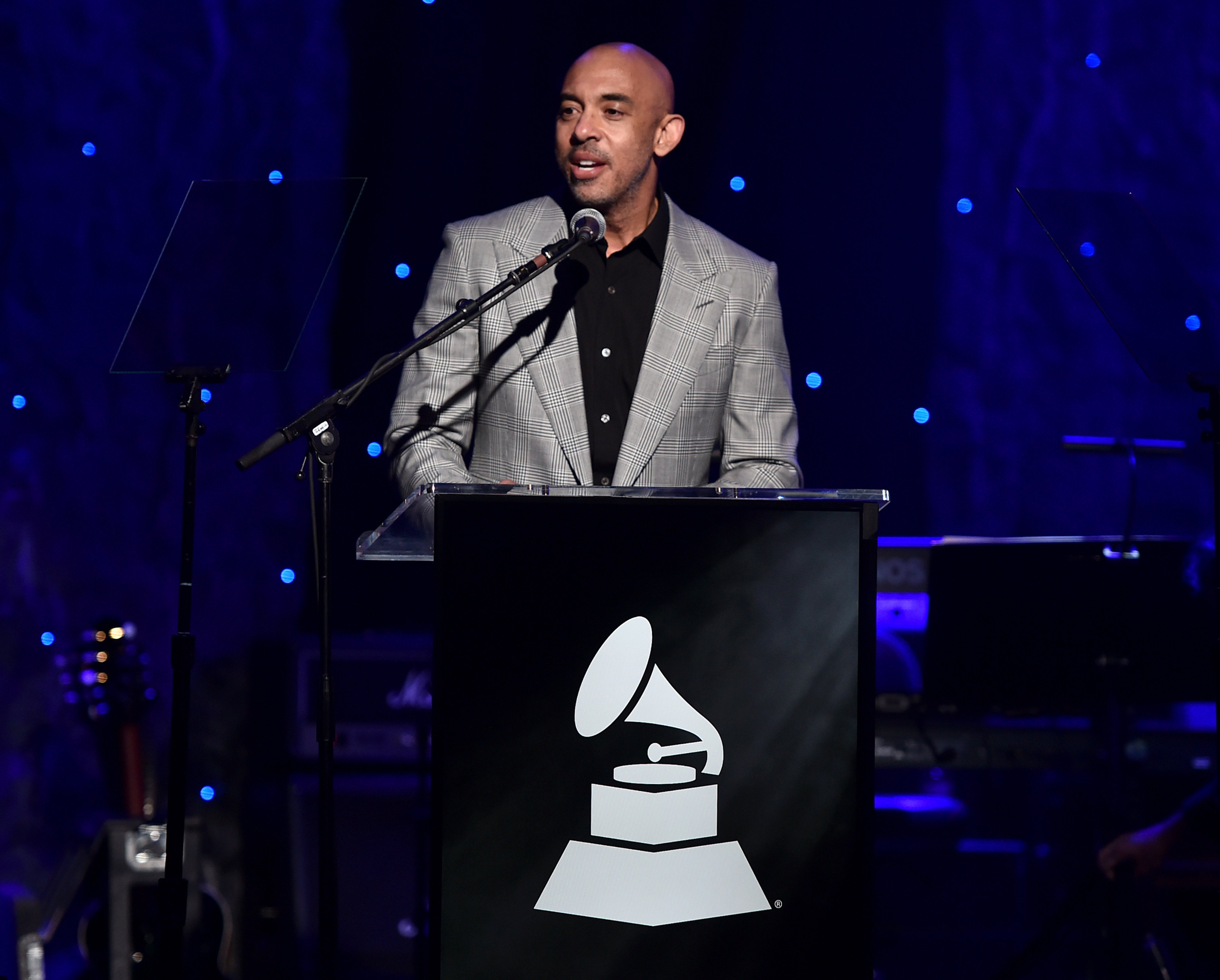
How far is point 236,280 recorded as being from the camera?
280cm

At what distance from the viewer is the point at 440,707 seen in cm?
159

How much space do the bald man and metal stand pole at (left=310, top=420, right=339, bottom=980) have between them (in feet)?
1.08

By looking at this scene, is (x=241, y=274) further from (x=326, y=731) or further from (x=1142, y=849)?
(x=1142, y=849)

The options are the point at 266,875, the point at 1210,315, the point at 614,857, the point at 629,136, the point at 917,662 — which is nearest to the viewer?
the point at 614,857

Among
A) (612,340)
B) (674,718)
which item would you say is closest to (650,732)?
(674,718)

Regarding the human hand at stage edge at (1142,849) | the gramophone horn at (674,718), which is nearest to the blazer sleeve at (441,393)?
the gramophone horn at (674,718)

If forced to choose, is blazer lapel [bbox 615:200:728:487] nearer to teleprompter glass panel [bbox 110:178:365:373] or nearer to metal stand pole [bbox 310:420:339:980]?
metal stand pole [bbox 310:420:339:980]

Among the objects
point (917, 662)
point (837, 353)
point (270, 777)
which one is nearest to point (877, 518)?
point (917, 662)

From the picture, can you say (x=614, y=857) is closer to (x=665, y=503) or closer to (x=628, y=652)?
(x=628, y=652)

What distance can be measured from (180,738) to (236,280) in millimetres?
1071

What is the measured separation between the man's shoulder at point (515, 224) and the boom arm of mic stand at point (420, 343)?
0.65 m

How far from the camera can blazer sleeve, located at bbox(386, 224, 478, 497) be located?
2.17m

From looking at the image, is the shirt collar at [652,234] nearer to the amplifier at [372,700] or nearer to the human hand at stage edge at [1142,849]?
the amplifier at [372,700]

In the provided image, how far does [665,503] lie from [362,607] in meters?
1.95
